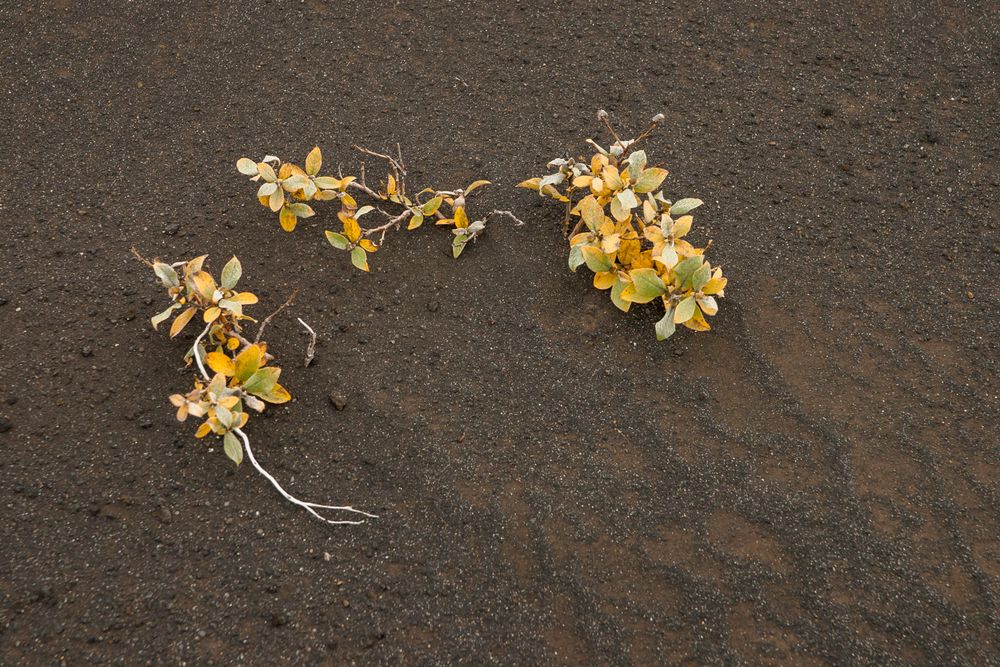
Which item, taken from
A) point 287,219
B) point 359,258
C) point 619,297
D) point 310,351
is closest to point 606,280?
point 619,297

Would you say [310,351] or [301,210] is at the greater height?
[301,210]

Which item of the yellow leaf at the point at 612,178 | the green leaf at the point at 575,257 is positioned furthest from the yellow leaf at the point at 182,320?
the yellow leaf at the point at 612,178

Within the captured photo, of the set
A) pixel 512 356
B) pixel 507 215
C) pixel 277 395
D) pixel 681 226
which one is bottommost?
pixel 277 395

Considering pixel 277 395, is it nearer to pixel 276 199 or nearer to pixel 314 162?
pixel 276 199

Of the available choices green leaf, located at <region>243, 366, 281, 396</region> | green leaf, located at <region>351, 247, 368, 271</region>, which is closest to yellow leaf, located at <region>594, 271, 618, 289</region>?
green leaf, located at <region>351, 247, 368, 271</region>

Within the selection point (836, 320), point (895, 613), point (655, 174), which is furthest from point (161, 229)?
point (895, 613)

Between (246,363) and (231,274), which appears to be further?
(231,274)
